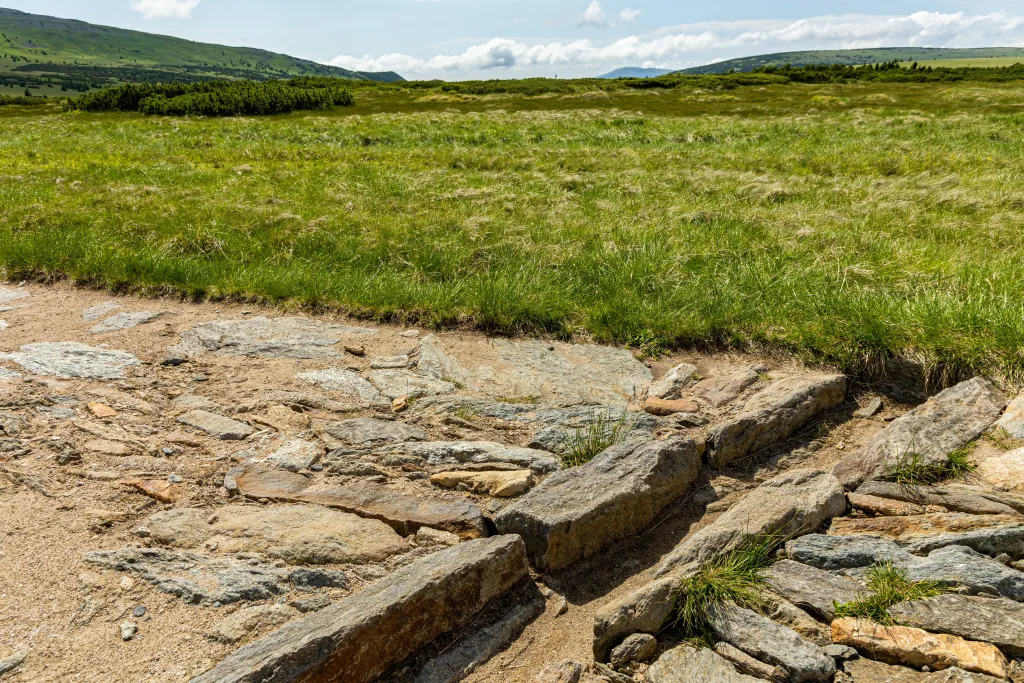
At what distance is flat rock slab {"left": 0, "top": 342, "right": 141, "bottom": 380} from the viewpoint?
5871mm

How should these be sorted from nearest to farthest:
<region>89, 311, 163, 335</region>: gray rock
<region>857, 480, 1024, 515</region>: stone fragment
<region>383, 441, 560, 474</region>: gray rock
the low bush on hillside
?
<region>857, 480, 1024, 515</region>: stone fragment → <region>383, 441, 560, 474</region>: gray rock → <region>89, 311, 163, 335</region>: gray rock → the low bush on hillside

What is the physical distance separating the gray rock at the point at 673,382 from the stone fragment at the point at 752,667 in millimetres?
2769

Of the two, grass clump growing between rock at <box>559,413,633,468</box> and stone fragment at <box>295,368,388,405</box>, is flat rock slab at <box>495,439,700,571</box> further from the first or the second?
stone fragment at <box>295,368,388,405</box>

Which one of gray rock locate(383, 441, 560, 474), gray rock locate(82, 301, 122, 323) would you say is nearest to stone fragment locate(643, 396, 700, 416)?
gray rock locate(383, 441, 560, 474)

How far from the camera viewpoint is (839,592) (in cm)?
331

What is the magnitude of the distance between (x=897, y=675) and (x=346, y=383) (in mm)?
4601

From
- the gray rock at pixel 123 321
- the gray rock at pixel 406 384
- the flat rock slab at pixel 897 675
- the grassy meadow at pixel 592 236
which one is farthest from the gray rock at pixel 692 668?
the gray rock at pixel 123 321

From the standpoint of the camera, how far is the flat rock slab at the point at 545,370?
19.0ft

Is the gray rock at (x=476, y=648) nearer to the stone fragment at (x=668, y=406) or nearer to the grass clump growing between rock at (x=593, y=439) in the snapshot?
the grass clump growing between rock at (x=593, y=439)

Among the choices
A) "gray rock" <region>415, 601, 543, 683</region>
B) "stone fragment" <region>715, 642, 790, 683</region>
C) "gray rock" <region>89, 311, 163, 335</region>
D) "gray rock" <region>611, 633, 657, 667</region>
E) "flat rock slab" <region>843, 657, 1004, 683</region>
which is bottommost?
"gray rock" <region>415, 601, 543, 683</region>

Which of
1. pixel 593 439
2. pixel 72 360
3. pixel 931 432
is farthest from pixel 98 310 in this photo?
pixel 931 432

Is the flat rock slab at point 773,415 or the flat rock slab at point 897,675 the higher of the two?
the flat rock slab at point 773,415

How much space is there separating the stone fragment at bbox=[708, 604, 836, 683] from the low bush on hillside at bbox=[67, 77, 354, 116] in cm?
4705

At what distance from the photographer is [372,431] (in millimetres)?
5117
